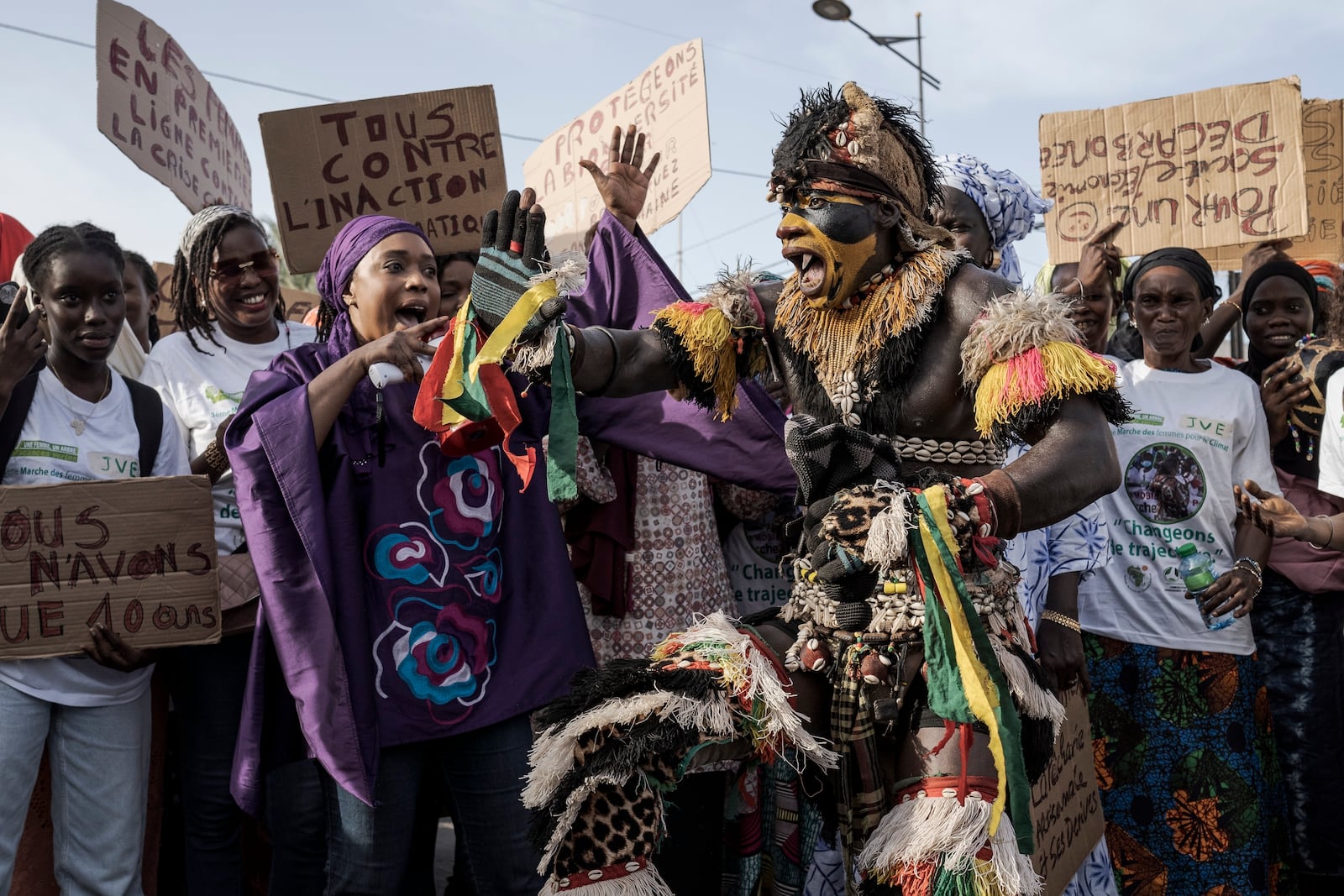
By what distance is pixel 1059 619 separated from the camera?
11.3ft

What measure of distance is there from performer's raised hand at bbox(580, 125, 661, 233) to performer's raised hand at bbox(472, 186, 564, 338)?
1073mm

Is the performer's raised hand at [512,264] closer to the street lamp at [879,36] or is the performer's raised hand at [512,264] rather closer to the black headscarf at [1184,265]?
the black headscarf at [1184,265]

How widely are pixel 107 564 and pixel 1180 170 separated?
15.8 feet

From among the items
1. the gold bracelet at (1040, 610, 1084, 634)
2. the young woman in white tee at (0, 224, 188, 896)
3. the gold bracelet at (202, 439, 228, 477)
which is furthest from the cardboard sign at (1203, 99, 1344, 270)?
the young woman in white tee at (0, 224, 188, 896)

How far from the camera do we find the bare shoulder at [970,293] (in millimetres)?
2775

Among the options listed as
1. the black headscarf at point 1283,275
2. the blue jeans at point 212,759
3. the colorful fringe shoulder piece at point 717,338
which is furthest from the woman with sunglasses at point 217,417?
the black headscarf at point 1283,275

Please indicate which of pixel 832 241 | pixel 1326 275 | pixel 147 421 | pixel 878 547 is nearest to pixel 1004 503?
pixel 878 547

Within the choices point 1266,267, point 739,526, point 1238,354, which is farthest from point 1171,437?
point 1238,354

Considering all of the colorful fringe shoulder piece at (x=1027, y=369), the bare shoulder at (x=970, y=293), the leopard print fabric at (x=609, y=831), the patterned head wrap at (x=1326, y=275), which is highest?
the patterned head wrap at (x=1326, y=275)

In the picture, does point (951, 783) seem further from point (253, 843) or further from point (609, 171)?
point (253, 843)

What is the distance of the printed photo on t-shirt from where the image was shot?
433 centimetres

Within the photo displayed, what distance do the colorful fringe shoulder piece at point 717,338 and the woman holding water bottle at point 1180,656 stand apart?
1.85 metres

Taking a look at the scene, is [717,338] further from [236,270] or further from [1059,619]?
[236,270]

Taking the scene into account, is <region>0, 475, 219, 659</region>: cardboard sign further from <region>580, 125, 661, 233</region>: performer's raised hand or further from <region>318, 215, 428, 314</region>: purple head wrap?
<region>580, 125, 661, 233</region>: performer's raised hand
